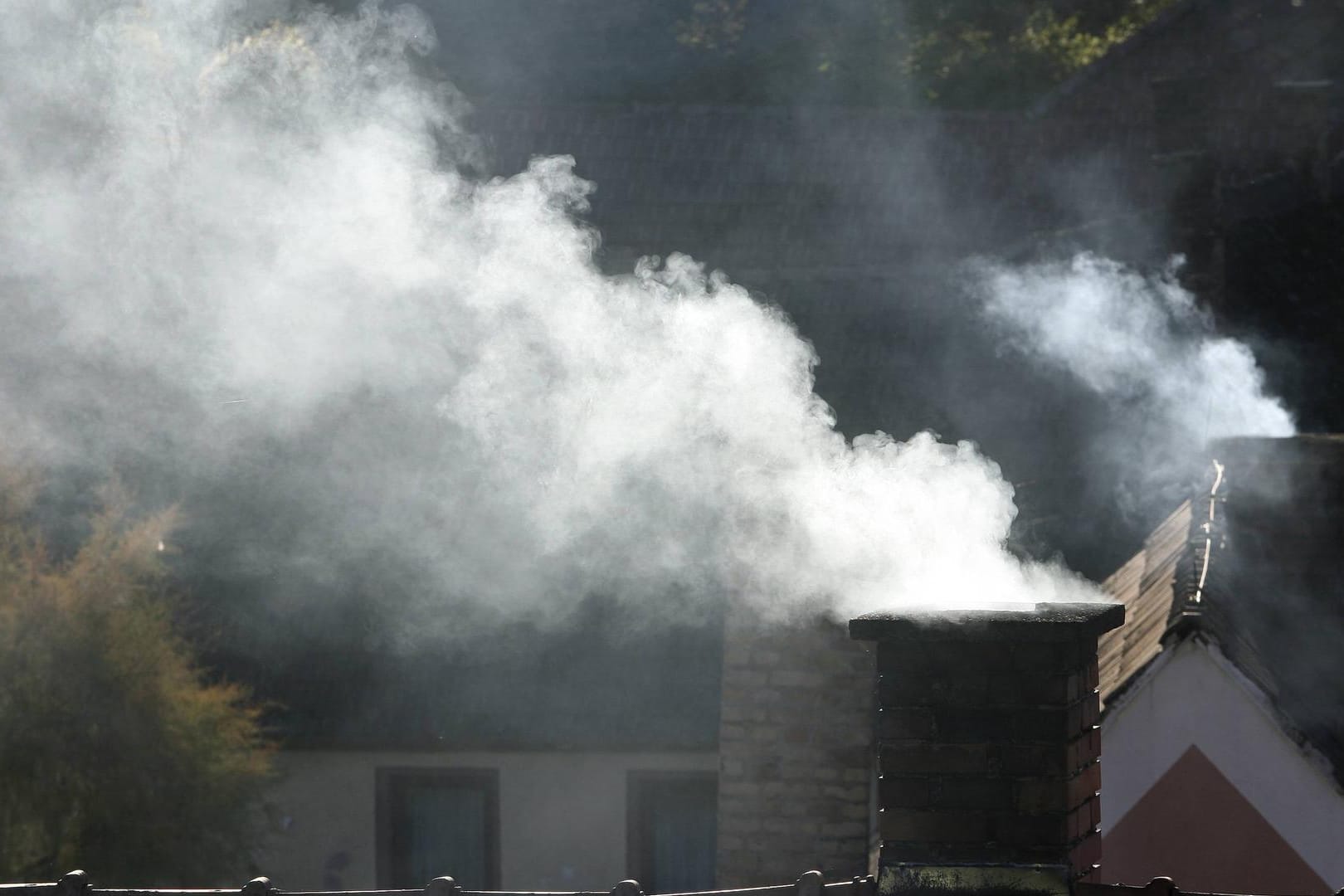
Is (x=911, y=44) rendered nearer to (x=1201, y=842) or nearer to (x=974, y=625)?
(x=1201, y=842)

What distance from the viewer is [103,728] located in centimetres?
1132

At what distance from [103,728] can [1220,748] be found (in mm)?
7773

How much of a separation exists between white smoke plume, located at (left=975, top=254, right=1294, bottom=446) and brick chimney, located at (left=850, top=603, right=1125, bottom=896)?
7657 mm

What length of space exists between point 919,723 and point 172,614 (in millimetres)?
9249

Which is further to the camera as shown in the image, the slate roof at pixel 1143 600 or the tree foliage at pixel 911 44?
the tree foliage at pixel 911 44

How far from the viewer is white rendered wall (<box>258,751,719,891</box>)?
12.5m

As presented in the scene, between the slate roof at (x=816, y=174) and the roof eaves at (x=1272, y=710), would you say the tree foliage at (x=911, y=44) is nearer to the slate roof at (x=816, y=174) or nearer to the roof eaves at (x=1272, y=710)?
the slate roof at (x=816, y=174)

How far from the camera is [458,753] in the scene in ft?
41.8

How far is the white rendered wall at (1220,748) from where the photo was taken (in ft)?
20.9

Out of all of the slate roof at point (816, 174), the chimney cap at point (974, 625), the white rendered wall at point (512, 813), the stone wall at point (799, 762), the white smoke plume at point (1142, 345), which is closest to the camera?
the chimney cap at point (974, 625)

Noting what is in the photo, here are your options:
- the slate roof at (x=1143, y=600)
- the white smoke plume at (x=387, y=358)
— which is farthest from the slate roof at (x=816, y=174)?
the slate roof at (x=1143, y=600)

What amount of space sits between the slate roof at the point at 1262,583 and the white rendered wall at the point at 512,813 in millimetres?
4919

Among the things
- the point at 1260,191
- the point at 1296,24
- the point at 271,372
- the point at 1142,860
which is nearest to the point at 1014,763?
the point at 1142,860

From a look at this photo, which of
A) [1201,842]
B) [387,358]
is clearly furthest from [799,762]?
[387,358]
